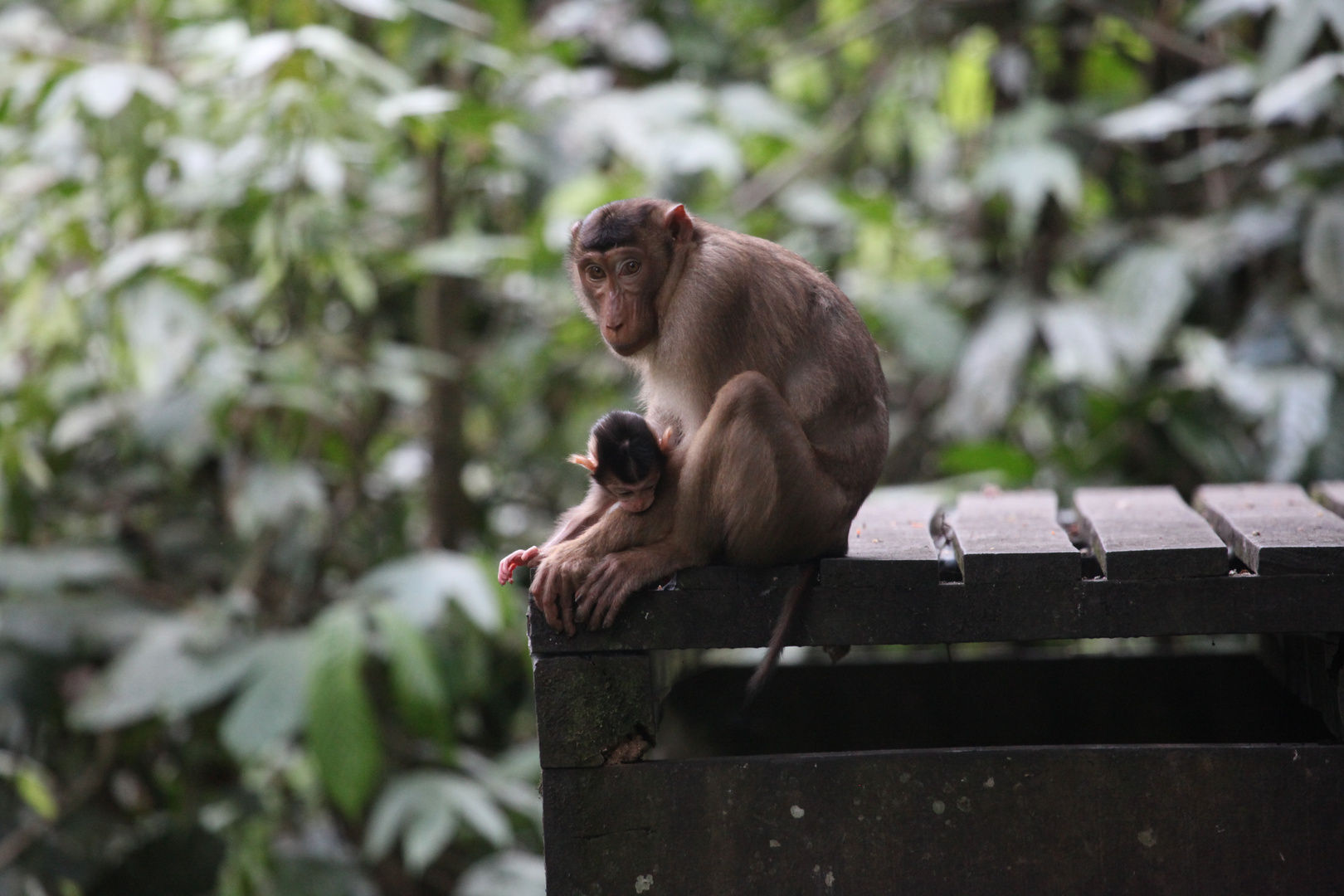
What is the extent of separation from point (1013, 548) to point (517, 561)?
3.44 ft

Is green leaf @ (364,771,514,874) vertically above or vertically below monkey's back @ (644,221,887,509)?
below

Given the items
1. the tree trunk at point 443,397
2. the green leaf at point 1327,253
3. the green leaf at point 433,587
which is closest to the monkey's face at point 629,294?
the green leaf at point 433,587

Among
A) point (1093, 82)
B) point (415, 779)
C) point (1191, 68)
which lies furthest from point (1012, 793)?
point (1093, 82)

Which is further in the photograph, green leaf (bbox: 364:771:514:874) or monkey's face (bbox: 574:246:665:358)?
green leaf (bbox: 364:771:514:874)

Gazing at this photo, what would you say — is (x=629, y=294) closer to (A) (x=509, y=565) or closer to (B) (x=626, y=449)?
(B) (x=626, y=449)

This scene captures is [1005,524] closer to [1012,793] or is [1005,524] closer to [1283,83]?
[1012,793]

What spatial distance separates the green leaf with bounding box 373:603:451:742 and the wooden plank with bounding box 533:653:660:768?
68.9 inches

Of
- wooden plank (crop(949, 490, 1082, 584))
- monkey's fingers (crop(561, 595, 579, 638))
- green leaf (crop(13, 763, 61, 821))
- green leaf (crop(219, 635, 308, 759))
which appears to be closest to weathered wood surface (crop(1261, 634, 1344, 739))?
wooden plank (crop(949, 490, 1082, 584))

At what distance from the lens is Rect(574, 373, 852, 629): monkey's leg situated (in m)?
2.47

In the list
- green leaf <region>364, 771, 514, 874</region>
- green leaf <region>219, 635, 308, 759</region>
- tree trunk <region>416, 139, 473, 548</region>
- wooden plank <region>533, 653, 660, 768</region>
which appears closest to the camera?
wooden plank <region>533, 653, 660, 768</region>

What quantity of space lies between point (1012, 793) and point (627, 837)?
0.77 meters

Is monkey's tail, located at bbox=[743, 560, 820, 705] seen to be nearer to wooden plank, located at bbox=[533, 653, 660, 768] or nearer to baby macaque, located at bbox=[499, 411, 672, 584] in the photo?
wooden plank, located at bbox=[533, 653, 660, 768]

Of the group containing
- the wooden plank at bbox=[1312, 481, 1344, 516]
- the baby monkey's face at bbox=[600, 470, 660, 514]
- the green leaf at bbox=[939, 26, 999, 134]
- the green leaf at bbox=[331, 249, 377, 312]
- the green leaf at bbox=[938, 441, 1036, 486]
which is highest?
the green leaf at bbox=[939, 26, 999, 134]

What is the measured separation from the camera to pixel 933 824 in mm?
2488
